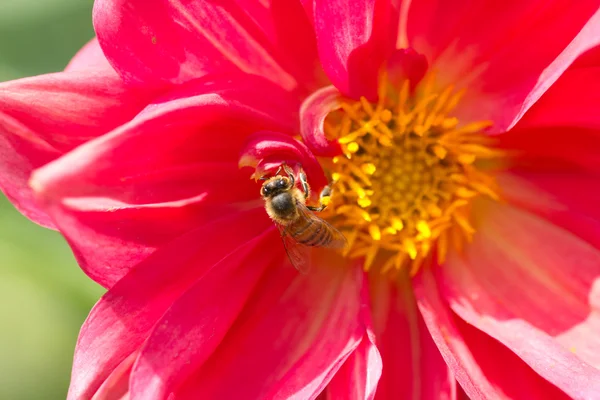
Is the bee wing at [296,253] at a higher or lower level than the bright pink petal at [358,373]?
higher

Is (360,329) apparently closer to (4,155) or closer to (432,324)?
(432,324)

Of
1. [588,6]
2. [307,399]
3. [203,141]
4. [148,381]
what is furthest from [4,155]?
[588,6]

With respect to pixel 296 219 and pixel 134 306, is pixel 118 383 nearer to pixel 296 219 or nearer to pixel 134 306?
pixel 134 306

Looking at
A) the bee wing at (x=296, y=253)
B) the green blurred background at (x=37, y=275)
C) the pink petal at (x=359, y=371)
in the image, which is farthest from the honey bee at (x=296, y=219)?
the green blurred background at (x=37, y=275)

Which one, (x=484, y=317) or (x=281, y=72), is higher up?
(x=281, y=72)

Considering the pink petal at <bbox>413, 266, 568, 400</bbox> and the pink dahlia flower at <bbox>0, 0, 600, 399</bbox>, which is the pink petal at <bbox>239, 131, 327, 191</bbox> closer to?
the pink dahlia flower at <bbox>0, 0, 600, 399</bbox>

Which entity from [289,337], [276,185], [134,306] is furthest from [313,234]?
[134,306]

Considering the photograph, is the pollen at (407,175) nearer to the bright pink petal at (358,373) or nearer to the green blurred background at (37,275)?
the bright pink petal at (358,373)
